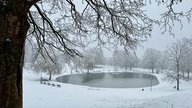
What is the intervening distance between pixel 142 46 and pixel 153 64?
86735 millimetres

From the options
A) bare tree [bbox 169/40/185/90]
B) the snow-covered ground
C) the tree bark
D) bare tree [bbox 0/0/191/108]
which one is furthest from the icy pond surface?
the tree bark

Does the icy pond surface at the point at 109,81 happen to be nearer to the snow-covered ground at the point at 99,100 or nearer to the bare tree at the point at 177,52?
the bare tree at the point at 177,52

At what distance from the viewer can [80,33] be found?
7.02m

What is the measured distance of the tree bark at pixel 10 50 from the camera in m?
2.75

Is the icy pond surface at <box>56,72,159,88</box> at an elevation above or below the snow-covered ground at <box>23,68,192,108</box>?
below

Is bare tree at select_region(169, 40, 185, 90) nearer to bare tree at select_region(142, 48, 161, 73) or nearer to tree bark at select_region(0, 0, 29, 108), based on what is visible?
tree bark at select_region(0, 0, 29, 108)

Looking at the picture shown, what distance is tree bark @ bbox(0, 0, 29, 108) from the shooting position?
2.75 metres

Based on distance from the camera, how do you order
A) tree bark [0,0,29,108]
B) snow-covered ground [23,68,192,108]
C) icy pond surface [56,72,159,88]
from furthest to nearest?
icy pond surface [56,72,159,88] → snow-covered ground [23,68,192,108] → tree bark [0,0,29,108]

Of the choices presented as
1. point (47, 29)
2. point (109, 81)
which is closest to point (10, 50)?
point (47, 29)

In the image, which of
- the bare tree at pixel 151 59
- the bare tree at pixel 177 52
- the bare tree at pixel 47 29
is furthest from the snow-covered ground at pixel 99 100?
the bare tree at pixel 151 59

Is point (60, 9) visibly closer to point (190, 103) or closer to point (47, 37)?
point (47, 37)

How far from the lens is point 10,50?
276 cm

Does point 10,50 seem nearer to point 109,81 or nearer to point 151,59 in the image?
point 109,81

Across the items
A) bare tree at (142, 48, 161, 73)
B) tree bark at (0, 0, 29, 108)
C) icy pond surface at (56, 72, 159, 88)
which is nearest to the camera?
tree bark at (0, 0, 29, 108)
